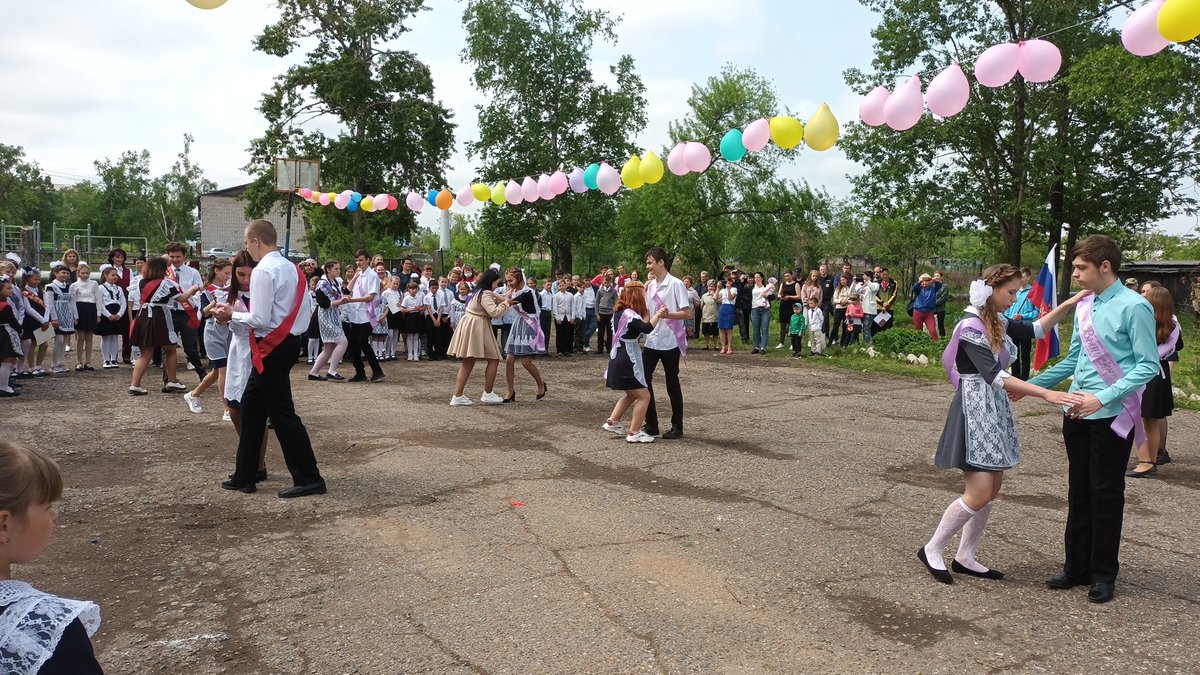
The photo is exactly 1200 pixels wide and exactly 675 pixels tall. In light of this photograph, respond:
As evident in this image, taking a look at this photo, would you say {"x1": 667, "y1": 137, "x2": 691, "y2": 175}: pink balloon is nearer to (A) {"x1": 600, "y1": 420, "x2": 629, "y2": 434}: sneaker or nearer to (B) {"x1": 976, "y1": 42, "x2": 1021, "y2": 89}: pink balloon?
(A) {"x1": 600, "y1": 420, "x2": 629, "y2": 434}: sneaker

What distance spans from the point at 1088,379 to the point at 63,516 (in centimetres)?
655

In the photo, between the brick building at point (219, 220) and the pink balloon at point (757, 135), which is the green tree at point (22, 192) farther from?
the pink balloon at point (757, 135)

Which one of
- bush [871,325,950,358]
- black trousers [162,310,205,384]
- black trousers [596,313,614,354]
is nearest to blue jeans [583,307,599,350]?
black trousers [596,313,614,354]

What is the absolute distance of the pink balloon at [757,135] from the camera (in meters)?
9.56

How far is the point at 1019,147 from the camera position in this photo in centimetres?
2911

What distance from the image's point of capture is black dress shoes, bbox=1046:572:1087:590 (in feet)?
15.1

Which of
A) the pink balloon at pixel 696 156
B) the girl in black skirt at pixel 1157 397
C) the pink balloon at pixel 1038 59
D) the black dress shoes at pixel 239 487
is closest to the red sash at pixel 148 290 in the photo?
the black dress shoes at pixel 239 487

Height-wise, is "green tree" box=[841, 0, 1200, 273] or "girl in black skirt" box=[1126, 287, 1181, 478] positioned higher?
"green tree" box=[841, 0, 1200, 273]

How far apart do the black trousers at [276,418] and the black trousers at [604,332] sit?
12.7m

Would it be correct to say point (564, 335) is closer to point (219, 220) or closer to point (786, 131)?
point (786, 131)

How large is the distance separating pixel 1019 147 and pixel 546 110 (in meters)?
17.2

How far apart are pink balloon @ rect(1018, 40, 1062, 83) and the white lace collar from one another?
7.48 metres

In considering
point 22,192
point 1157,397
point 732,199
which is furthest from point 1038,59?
point 22,192

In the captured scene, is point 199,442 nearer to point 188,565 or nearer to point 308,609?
point 188,565
